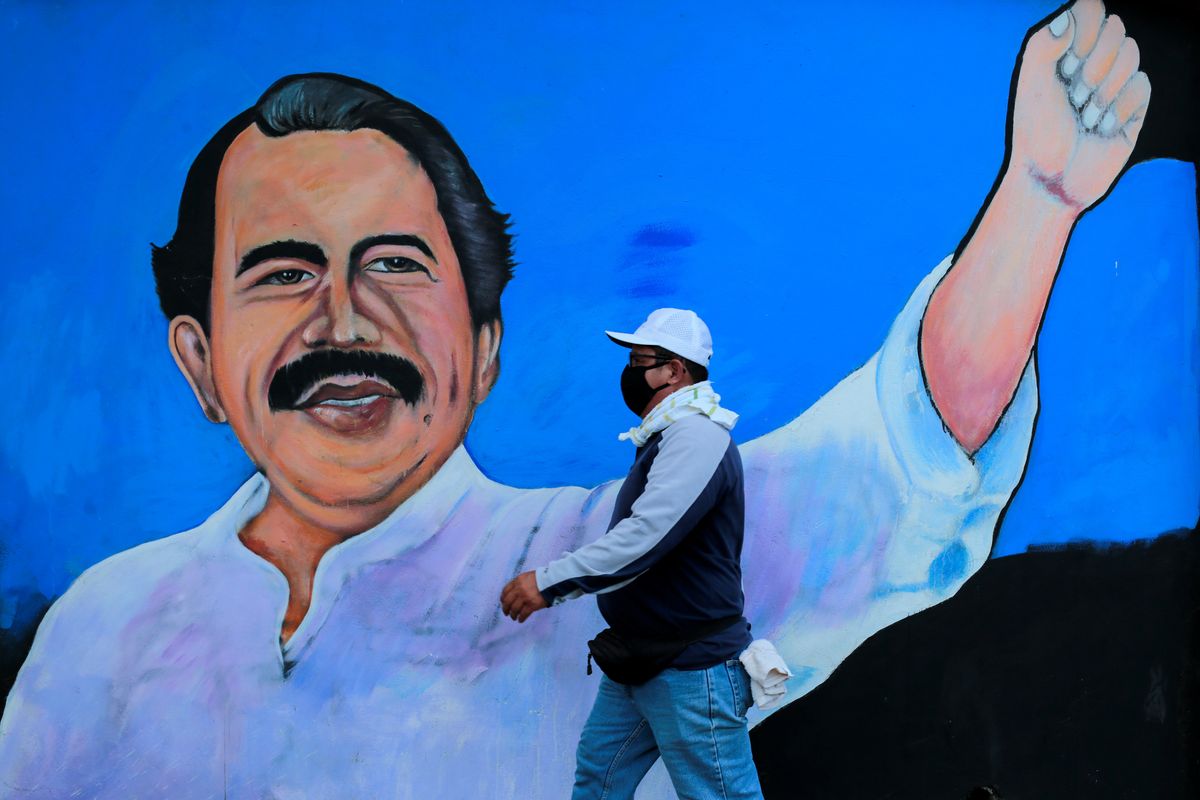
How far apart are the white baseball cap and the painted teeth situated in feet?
3.33

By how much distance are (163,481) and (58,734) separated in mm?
844

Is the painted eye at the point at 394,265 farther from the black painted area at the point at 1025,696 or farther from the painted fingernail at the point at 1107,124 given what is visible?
the painted fingernail at the point at 1107,124

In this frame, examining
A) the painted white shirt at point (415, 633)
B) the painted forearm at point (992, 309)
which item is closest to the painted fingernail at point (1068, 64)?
the painted forearm at point (992, 309)

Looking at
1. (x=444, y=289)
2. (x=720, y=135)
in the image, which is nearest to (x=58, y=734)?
(x=444, y=289)

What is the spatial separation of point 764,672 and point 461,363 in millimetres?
1453

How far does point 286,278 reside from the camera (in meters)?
3.41

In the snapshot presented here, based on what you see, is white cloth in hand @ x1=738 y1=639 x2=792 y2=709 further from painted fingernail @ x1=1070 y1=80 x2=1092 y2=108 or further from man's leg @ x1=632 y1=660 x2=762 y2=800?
painted fingernail @ x1=1070 y1=80 x2=1092 y2=108

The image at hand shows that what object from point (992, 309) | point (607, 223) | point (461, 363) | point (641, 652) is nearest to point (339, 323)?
point (461, 363)

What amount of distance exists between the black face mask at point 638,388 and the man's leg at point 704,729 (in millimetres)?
704

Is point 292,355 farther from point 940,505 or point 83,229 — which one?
point 940,505

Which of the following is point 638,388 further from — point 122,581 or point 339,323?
point 122,581

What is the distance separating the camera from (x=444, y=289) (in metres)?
3.51

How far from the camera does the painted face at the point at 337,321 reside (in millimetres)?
3398

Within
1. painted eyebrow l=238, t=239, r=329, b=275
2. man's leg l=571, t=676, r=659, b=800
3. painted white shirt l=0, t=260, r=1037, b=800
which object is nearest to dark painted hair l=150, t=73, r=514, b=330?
painted eyebrow l=238, t=239, r=329, b=275
